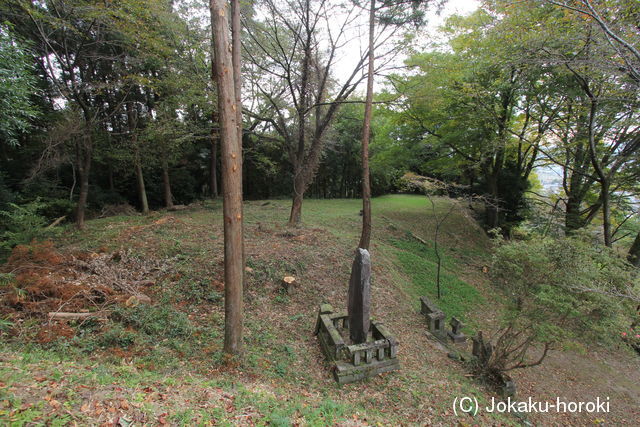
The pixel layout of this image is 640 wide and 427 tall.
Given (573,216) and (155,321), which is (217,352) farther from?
(573,216)

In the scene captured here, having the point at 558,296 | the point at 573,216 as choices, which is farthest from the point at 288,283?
the point at 573,216

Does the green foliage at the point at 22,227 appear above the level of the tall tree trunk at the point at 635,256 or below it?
above

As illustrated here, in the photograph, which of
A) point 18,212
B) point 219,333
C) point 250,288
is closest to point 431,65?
point 250,288

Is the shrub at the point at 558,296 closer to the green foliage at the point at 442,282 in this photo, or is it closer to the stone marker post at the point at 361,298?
the stone marker post at the point at 361,298

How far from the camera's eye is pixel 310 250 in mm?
8242

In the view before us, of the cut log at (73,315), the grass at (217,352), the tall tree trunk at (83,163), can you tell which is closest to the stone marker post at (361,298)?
the grass at (217,352)

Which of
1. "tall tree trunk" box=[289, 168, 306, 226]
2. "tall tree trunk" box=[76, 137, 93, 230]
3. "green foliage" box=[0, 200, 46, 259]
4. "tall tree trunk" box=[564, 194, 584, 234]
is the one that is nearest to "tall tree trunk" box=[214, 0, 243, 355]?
"tall tree trunk" box=[289, 168, 306, 226]

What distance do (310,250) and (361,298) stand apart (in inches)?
148

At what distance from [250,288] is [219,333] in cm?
163

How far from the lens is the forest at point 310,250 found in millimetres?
3482

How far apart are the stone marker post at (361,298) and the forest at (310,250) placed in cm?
4

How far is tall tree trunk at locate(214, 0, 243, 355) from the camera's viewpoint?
3416 millimetres

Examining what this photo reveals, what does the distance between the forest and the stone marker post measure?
0.12ft

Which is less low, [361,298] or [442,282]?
[361,298]
